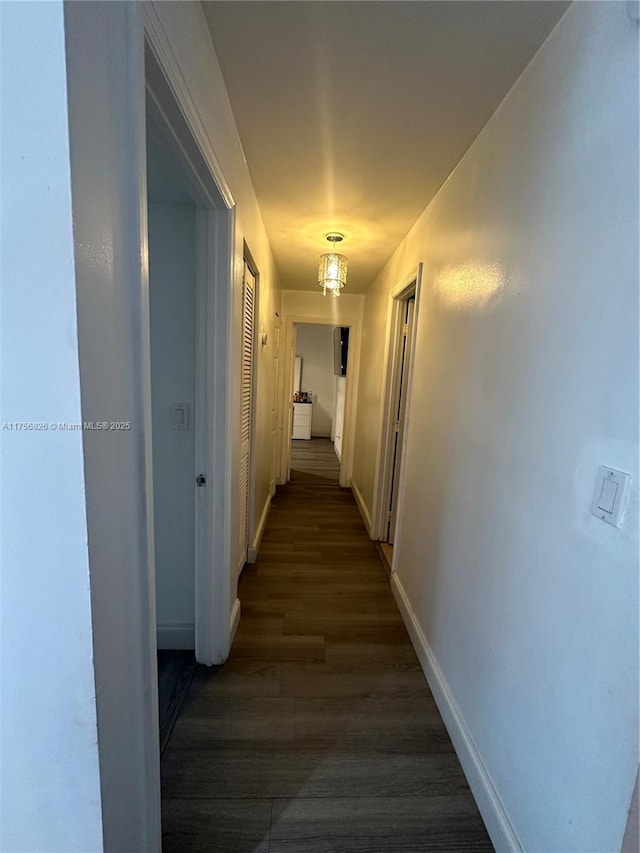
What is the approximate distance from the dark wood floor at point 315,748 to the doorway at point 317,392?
15.4 ft

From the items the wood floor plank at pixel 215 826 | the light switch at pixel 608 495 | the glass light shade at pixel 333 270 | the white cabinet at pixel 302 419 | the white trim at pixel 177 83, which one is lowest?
the wood floor plank at pixel 215 826

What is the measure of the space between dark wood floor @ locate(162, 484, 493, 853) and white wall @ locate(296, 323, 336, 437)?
615cm

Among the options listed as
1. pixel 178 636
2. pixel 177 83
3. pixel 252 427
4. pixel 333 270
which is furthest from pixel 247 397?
pixel 177 83

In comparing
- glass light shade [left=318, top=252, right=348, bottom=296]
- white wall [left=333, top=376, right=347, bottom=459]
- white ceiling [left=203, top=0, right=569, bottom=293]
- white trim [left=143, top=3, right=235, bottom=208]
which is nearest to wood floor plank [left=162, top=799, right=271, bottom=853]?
white trim [left=143, top=3, right=235, bottom=208]

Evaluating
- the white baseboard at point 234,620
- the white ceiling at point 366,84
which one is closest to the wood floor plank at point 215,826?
the white baseboard at point 234,620

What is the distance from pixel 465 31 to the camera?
0.99m

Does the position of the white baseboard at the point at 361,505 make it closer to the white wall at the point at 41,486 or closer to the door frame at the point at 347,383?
the door frame at the point at 347,383

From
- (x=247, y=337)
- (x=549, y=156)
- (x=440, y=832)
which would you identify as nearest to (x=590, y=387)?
(x=549, y=156)

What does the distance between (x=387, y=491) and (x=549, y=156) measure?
8.03 ft

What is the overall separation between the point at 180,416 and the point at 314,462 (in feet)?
14.1

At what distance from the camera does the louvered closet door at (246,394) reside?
6.31ft

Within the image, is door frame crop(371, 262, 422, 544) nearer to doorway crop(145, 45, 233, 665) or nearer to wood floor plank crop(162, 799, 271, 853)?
doorway crop(145, 45, 233, 665)

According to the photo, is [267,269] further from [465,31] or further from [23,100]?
[23,100]

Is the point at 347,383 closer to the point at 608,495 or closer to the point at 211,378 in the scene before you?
the point at 211,378
